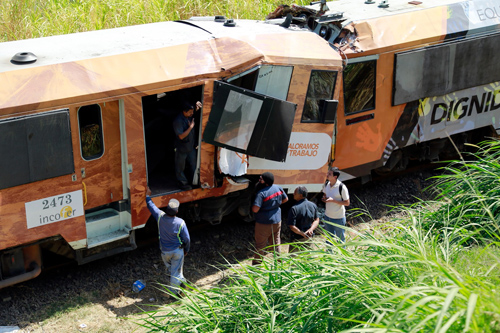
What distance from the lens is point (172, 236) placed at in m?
7.70

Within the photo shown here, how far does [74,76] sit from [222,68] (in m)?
1.88

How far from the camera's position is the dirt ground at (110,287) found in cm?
735

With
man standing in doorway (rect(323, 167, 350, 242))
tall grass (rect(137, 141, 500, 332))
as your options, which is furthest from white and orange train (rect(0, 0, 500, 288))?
tall grass (rect(137, 141, 500, 332))

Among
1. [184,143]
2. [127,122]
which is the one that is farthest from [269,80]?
[127,122]

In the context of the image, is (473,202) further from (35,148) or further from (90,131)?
(35,148)

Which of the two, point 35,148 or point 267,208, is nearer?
point 35,148

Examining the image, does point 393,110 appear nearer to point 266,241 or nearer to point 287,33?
point 287,33

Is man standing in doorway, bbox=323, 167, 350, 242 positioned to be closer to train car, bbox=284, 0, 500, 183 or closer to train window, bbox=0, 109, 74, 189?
train car, bbox=284, 0, 500, 183

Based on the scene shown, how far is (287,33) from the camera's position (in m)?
8.82

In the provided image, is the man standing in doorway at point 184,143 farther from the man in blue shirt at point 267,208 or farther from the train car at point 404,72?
the train car at point 404,72

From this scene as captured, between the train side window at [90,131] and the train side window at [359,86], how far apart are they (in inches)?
152

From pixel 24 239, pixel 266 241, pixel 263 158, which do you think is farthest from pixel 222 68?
pixel 24 239

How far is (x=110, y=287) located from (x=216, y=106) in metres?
2.77

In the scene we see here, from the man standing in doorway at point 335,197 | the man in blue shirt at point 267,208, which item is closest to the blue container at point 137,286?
the man in blue shirt at point 267,208
